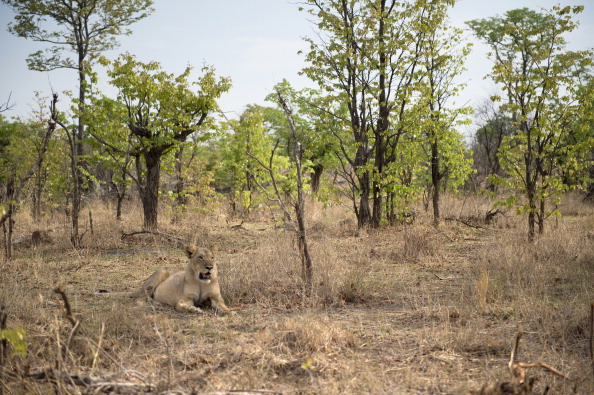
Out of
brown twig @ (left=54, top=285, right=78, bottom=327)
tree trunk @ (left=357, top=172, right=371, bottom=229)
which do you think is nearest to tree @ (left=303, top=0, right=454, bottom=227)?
tree trunk @ (left=357, top=172, right=371, bottom=229)

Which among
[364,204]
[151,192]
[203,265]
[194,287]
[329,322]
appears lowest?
[329,322]

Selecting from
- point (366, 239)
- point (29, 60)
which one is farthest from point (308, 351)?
point (29, 60)

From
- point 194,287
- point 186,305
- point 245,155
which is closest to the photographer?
point 186,305

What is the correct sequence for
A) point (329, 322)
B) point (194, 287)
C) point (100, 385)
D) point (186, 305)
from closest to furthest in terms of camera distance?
point (100, 385), point (329, 322), point (186, 305), point (194, 287)

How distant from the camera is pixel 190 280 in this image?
653 cm

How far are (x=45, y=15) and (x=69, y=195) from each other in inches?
478

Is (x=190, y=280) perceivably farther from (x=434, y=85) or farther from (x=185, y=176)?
(x=434, y=85)

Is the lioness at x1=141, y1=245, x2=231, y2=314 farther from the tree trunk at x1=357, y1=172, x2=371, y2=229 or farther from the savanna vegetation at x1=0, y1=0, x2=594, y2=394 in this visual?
the tree trunk at x1=357, y1=172, x2=371, y2=229

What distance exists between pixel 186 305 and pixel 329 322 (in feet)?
6.42

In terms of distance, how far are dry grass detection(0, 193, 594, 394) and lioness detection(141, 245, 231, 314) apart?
24 centimetres

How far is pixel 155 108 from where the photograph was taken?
1373cm

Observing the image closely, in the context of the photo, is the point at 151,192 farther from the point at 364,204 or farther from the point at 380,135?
the point at 380,135

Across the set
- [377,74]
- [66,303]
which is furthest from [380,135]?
[66,303]

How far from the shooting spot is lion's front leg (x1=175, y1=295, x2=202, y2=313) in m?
6.34
